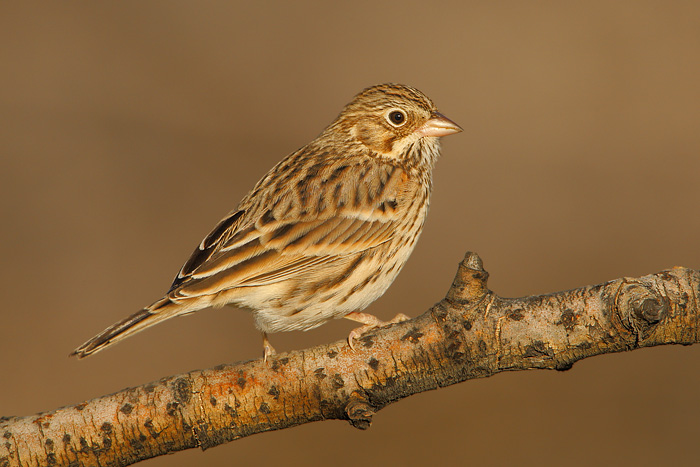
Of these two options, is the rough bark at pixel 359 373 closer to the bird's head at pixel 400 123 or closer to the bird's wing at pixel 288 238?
the bird's wing at pixel 288 238

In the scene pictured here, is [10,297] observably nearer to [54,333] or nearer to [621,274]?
[54,333]

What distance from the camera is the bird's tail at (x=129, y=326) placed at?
14.4ft

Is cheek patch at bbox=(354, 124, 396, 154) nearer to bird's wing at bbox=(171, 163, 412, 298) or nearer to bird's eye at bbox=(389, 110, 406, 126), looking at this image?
bird's eye at bbox=(389, 110, 406, 126)

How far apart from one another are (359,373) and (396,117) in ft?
7.95

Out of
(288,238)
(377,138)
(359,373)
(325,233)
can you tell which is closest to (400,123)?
(377,138)

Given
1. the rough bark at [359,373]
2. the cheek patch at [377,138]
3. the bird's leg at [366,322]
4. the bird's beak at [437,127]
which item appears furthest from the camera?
the cheek patch at [377,138]

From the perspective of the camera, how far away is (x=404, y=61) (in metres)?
12.1

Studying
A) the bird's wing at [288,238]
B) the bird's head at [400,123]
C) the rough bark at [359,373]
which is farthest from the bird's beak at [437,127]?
the rough bark at [359,373]

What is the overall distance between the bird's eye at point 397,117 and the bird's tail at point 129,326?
2.29 m

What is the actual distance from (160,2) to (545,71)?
6492mm

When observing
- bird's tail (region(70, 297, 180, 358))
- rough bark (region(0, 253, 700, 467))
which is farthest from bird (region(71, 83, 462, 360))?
rough bark (region(0, 253, 700, 467))

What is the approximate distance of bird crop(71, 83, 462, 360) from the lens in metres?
4.81

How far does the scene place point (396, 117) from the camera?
19.2 ft

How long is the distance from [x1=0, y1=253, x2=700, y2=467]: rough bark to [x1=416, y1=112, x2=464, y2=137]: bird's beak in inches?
81.8
